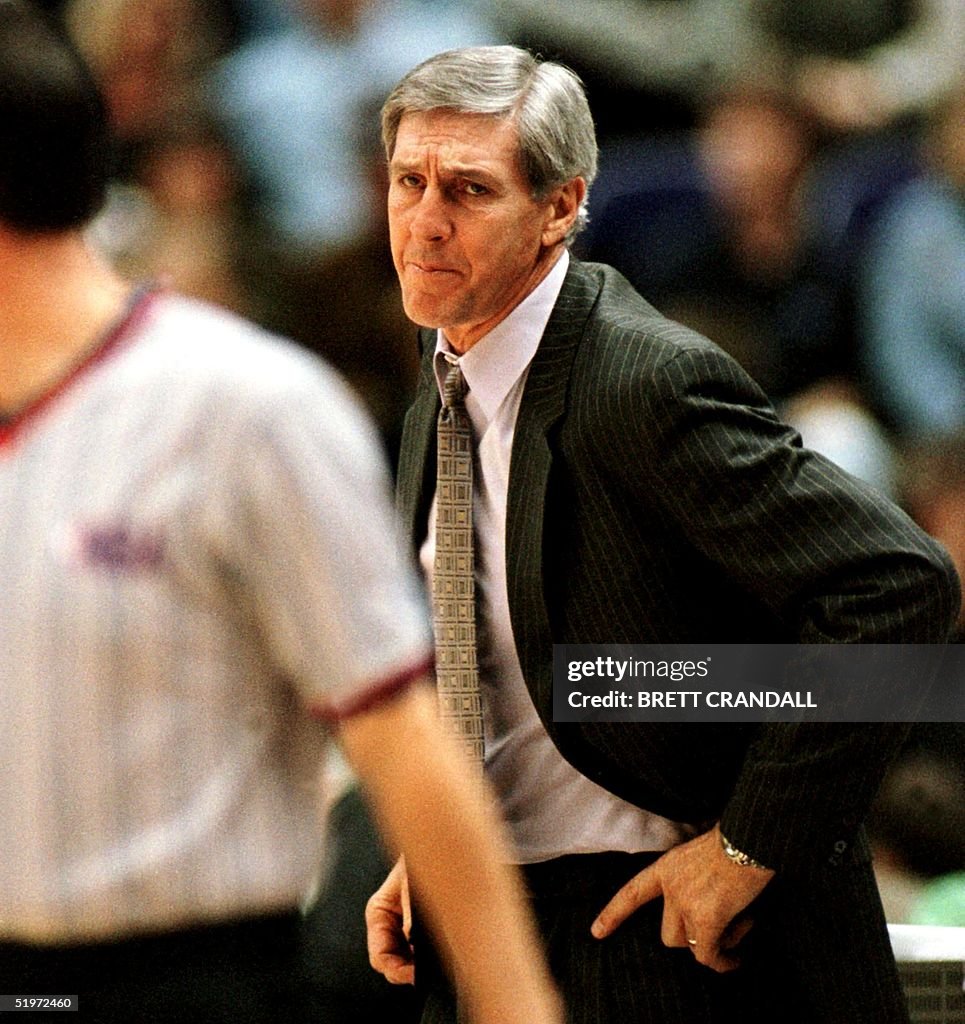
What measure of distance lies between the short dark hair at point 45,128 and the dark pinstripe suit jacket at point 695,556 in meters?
0.67

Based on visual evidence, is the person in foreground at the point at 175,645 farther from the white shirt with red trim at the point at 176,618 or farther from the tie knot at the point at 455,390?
A: the tie knot at the point at 455,390

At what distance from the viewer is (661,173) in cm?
281

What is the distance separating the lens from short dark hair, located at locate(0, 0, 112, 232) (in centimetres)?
110

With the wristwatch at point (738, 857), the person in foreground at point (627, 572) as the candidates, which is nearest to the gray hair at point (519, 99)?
the person in foreground at point (627, 572)

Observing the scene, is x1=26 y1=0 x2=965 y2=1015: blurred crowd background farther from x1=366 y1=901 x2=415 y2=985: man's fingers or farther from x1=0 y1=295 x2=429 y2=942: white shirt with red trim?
x1=0 y1=295 x2=429 y2=942: white shirt with red trim

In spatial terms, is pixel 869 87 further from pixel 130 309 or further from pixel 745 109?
pixel 130 309

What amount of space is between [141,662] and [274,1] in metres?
2.08

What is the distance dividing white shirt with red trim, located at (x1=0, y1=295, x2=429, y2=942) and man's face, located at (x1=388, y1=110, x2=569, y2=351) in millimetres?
735

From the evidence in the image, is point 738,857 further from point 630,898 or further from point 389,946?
point 389,946

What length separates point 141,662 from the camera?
1.06m

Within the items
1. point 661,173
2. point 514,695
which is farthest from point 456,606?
point 661,173

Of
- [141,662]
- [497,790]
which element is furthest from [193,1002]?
[497,790]

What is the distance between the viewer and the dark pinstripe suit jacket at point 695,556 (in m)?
1.67

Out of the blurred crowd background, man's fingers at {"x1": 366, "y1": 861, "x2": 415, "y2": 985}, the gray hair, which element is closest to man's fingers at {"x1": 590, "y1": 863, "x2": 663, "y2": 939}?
man's fingers at {"x1": 366, "y1": 861, "x2": 415, "y2": 985}
